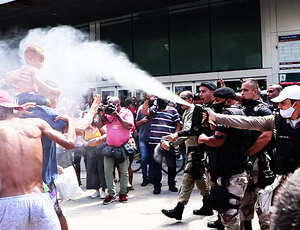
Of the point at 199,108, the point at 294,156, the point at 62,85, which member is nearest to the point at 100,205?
the point at 62,85

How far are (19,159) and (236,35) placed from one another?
12.3m

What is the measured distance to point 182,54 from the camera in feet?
50.4

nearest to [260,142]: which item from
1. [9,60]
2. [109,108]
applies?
[109,108]

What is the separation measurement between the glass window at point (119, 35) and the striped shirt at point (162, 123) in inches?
369

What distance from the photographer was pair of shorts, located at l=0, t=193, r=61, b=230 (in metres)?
2.86

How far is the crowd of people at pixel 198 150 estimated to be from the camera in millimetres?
2934

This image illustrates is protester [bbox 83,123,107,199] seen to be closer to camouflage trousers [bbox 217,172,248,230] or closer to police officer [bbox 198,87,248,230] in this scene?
police officer [bbox 198,87,248,230]

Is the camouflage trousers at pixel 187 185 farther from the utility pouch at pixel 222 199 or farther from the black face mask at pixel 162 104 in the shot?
the black face mask at pixel 162 104

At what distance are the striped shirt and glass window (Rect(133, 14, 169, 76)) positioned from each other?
825cm

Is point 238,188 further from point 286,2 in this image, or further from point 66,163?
point 286,2

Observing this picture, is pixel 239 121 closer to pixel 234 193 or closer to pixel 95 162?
pixel 234 193

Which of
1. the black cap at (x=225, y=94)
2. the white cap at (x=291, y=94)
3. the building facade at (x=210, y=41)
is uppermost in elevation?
the building facade at (x=210, y=41)

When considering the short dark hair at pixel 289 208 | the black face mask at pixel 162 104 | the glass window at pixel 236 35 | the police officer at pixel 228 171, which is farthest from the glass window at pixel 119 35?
the short dark hair at pixel 289 208

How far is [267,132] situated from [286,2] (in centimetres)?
1009
